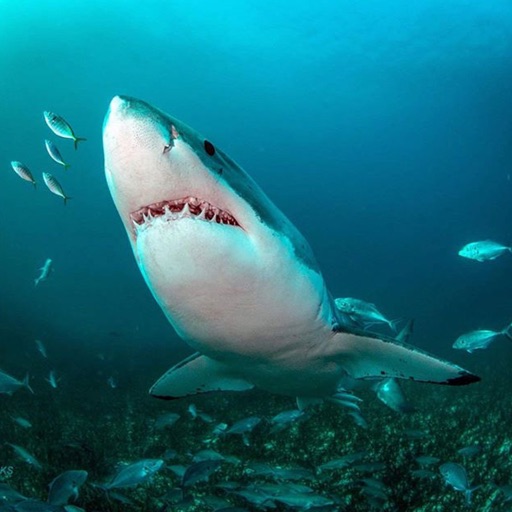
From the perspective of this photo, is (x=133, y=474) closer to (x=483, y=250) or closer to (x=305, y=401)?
(x=305, y=401)

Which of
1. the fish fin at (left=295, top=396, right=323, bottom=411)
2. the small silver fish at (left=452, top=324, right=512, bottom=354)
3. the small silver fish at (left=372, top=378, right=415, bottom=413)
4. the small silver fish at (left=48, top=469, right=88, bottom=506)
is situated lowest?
the small silver fish at (left=452, top=324, right=512, bottom=354)

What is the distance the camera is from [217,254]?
83.0 inches

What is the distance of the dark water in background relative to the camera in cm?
2991

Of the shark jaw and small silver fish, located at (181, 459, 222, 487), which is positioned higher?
the shark jaw

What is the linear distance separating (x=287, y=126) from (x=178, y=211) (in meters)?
44.7

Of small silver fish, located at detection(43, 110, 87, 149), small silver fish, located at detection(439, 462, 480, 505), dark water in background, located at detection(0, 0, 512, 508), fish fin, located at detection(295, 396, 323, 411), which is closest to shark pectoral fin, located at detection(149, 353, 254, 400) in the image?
fish fin, located at detection(295, 396, 323, 411)

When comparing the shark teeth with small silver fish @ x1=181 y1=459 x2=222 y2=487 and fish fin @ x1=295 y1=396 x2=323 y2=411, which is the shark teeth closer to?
fish fin @ x1=295 y1=396 x2=323 y2=411

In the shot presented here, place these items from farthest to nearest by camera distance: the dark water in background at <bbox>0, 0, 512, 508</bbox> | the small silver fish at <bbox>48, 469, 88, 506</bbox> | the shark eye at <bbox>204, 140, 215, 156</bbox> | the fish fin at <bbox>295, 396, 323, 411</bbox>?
the dark water in background at <bbox>0, 0, 512, 508</bbox>, the fish fin at <bbox>295, 396, 323, 411</bbox>, the small silver fish at <bbox>48, 469, 88, 506</bbox>, the shark eye at <bbox>204, 140, 215, 156</bbox>

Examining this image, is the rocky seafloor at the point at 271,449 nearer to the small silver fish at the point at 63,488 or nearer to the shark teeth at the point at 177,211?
the small silver fish at the point at 63,488

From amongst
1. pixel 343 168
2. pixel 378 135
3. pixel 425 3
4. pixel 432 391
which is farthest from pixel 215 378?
pixel 343 168

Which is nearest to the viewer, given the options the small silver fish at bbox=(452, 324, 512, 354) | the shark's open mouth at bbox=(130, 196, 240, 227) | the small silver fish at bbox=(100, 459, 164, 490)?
the shark's open mouth at bbox=(130, 196, 240, 227)

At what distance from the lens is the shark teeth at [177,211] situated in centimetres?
202

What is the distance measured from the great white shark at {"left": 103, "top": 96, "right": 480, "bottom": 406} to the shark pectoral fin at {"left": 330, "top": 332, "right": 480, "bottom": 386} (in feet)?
0.04

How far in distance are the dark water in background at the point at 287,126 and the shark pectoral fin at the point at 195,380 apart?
8734 millimetres
